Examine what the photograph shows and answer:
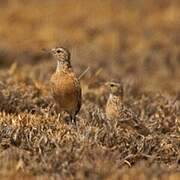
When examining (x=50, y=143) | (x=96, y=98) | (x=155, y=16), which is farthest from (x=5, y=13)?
(x=50, y=143)

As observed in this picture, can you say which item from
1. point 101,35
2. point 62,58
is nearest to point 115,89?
point 62,58

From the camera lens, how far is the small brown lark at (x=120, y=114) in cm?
831

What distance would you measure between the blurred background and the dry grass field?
0.03 meters

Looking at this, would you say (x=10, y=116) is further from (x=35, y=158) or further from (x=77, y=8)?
(x=77, y=8)

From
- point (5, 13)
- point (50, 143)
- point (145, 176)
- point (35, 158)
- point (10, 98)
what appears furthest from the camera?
point (5, 13)

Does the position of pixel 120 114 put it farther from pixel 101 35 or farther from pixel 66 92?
pixel 101 35

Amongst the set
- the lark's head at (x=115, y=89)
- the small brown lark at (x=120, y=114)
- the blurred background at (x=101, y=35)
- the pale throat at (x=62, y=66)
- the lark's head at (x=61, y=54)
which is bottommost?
the small brown lark at (x=120, y=114)

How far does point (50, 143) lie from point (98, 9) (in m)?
16.4

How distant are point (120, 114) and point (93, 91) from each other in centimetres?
219

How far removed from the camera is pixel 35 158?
21.3 ft

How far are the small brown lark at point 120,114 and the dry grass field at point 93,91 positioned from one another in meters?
0.13

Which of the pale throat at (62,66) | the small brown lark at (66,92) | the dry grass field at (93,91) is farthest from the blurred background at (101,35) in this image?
the small brown lark at (66,92)

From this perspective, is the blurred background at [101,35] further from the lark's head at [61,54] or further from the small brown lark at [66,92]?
the small brown lark at [66,92]

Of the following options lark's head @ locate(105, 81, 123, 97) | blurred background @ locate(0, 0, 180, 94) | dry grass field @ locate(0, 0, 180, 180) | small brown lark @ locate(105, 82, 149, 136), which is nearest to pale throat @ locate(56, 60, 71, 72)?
dry grass field @ locate(0, 0, 180, 180)
